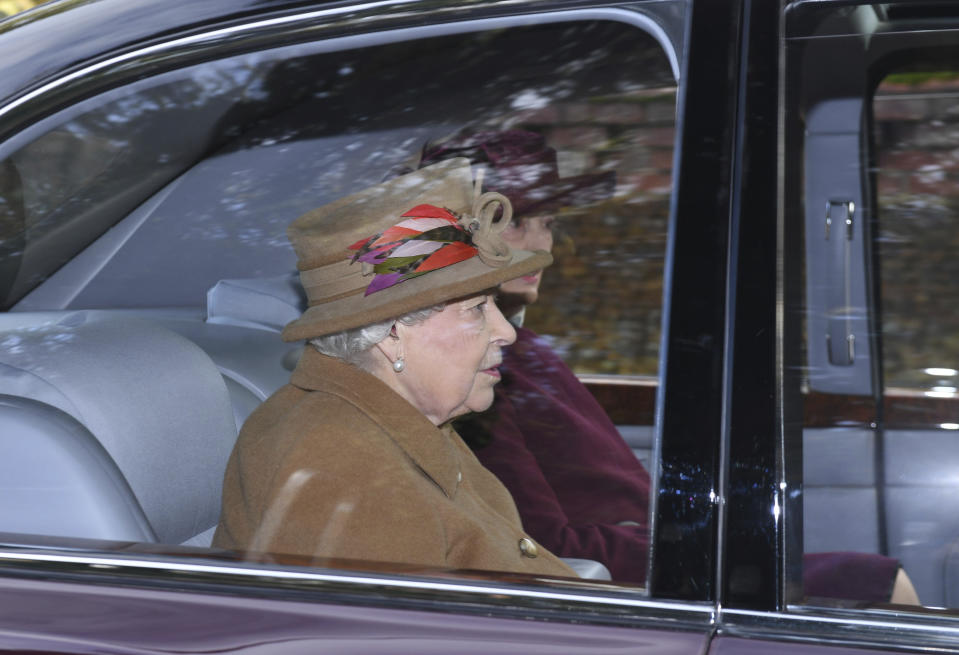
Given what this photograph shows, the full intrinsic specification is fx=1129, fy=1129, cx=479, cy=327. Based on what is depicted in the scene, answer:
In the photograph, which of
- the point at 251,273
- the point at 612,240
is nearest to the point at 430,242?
the point at 612,240

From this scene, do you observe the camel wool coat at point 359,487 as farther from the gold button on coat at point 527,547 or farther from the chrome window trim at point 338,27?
the chrome window trim at point 338,27

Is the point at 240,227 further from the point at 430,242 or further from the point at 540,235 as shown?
Result: the point at 540,235

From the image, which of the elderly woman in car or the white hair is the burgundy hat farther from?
the white hair

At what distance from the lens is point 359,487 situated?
143 centimetres

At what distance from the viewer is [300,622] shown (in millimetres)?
1122

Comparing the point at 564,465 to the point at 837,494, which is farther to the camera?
the point at 564,465

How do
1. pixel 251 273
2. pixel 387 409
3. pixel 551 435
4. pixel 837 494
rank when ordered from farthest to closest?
pixel 251 273 < pixel 551 435 < pixel 387 409 < pixel 837 494

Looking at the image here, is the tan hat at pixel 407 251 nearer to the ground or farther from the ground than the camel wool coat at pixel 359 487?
farther from the ground

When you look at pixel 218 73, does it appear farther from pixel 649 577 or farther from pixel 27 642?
pixel 649 577

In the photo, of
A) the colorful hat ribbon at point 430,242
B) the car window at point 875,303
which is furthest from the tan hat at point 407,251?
the car window at point 875,303

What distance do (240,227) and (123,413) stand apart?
361 millimetres

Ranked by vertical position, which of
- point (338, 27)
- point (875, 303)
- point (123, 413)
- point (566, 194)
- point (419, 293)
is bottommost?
point (875, 303)

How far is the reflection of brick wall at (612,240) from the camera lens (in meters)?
1.29

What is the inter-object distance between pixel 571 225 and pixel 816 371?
1.20 ft
